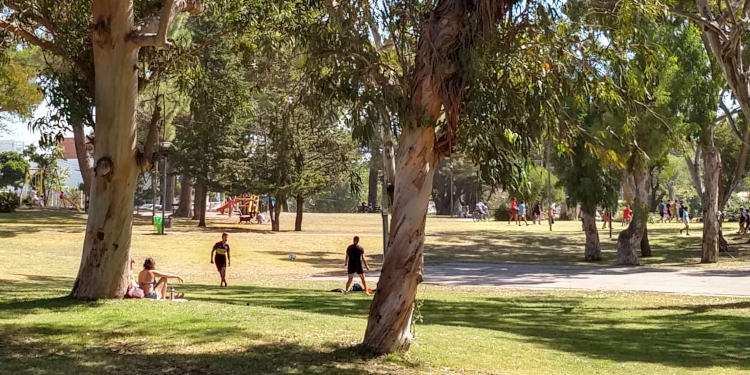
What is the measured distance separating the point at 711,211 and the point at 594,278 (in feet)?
26.1

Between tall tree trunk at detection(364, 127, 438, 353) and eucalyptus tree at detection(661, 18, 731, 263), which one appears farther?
eucalyptus tree at detection(661, 18, 731, 263)

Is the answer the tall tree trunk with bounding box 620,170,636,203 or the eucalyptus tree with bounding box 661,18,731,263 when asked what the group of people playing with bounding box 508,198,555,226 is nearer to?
the eucalyptus tree with bounding box 661,18,731,263

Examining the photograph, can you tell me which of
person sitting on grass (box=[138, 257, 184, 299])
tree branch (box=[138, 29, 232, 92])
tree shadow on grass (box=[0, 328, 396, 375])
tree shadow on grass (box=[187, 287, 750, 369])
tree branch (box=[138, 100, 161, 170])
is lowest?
tree shadow on grass (box=[187, 287, 750, 369])

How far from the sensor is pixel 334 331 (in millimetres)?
12328

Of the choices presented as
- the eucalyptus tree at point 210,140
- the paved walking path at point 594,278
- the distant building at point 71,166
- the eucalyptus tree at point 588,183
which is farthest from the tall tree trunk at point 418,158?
the distant building at point 71,166

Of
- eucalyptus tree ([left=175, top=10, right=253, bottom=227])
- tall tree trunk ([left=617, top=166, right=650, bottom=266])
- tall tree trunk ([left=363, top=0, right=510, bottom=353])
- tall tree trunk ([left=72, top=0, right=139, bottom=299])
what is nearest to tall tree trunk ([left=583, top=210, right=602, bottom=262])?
tall tree trunk ([left=617, top=166, right=650, bottom=266])

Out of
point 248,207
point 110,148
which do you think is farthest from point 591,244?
point 248,207

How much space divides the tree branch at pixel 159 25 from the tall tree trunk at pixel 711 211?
2266 centimetres

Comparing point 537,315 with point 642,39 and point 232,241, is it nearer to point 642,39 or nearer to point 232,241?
point 642,39

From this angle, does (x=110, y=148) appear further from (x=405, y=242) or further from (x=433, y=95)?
(x=433, y=95)

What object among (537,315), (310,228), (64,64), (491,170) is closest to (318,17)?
(491,170)

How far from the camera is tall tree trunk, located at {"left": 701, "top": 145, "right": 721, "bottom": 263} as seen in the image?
99.6ft

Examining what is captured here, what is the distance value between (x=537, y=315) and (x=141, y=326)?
28.5 ft

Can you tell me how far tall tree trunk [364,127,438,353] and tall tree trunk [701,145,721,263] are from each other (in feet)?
75.5
